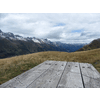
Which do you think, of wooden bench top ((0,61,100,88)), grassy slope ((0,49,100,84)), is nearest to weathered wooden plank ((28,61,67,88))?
wooden bench top ((0,61,100,88))

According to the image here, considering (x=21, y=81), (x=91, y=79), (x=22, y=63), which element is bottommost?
(x=91, y=79)

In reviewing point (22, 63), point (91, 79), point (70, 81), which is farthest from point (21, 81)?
point (22, 63)

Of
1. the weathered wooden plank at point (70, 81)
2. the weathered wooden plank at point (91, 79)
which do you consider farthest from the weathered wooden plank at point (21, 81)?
the weathered wooden plank at point (91, 79)

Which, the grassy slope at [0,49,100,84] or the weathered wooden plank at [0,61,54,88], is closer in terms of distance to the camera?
the weathered wooden plank at [0,61,54,88]

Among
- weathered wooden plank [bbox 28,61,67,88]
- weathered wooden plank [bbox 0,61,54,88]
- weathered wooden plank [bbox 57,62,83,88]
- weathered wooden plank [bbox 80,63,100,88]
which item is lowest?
weathered wooden plank [bbox 80,63,100,88]

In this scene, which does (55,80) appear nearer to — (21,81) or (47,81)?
(47,81)

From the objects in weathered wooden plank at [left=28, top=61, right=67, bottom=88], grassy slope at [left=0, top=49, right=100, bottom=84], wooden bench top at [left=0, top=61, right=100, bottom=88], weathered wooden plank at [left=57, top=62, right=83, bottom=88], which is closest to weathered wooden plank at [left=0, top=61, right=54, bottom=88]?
wooden bench top at [left=0, top=61, right=100, bottom=88]

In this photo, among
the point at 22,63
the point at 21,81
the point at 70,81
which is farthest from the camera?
the point at 22,63

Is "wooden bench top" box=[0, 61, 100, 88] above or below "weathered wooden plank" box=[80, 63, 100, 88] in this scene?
above

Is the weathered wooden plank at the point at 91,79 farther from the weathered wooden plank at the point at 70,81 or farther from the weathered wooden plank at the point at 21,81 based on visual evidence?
the weathered wooden plank at the point at 21,81

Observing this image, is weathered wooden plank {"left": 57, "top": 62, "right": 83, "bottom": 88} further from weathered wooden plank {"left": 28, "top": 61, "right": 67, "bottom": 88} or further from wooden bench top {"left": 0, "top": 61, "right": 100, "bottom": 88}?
weathered wooden plank {"left": 28, "top": 61, "right": 67, "bottom": 88}

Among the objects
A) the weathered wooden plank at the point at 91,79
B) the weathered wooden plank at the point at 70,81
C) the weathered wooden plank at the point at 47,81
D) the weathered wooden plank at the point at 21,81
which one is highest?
the weathered wooden plank at the point at 21,81

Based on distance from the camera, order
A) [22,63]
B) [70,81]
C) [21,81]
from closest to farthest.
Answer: [70,81] → [21,81] → [22,63]

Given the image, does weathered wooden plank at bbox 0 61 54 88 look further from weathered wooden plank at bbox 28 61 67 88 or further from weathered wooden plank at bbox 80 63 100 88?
weathered wooden plank at bbox 80 63 100 88
